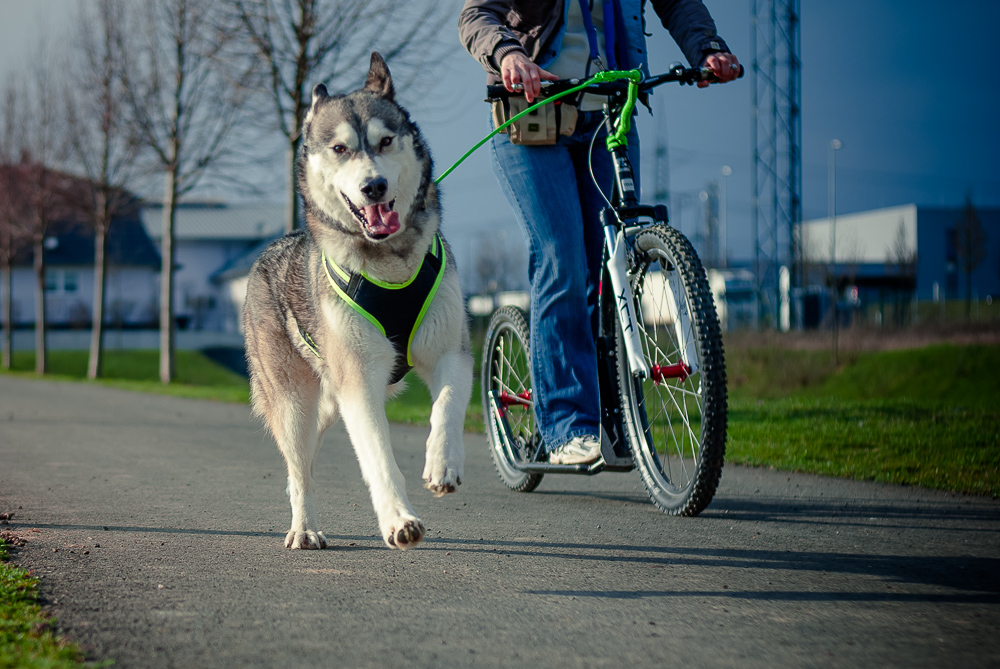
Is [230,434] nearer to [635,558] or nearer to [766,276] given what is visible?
[635,558]

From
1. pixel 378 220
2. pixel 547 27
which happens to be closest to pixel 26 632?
pixel 378 220

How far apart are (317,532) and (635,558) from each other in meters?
1.28

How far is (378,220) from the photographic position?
3.46 meters

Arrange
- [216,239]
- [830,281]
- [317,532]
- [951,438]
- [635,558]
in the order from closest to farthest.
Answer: [635,558], [317,532], [951,438], [830,281], [216,239]

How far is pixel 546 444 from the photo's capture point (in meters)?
4.47

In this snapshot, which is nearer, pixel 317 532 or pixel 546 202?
pixel 317 532

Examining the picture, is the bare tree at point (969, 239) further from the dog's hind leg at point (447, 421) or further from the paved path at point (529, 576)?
the dog's hind leg at point (447, 421)

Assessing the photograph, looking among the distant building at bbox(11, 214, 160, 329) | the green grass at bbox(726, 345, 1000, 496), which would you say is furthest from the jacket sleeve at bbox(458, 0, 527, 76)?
the distant building at bbox(11, 214, 160, 329)

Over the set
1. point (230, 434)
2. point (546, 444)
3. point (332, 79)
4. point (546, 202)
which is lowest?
point (230, 434)

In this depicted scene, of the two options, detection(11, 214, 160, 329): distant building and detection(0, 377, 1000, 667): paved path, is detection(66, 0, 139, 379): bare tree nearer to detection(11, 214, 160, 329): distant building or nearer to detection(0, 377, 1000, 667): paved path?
detection(0, 377, 1000, 667): paved path

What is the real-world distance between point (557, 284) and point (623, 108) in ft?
2.79

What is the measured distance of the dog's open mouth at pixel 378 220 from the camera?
11.3ft

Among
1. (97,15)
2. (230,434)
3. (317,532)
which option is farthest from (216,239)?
(317,532)

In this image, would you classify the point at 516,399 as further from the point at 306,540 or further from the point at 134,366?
the point at 134,366
